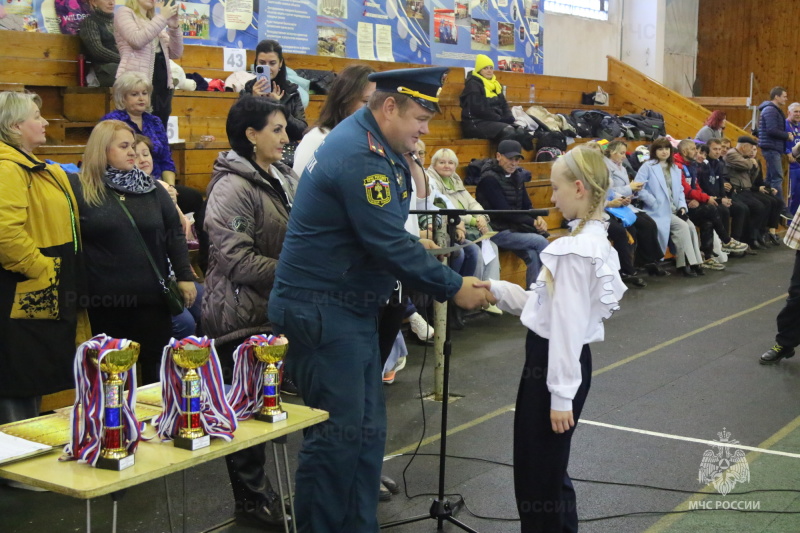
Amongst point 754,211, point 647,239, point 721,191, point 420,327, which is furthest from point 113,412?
point 754,211

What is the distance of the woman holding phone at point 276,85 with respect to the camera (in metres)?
6.31

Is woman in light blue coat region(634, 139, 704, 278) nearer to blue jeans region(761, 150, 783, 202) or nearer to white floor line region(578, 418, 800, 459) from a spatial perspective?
blue jeans region(761, 150, 783, 202)

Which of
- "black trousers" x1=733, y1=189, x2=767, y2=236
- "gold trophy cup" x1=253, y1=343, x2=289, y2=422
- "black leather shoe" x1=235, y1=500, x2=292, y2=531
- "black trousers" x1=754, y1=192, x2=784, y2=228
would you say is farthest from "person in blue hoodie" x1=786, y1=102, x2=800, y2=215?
"gold trophy cup" x1=253, y1=343, x2=289, y2=422

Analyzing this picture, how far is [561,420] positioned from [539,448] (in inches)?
7.0

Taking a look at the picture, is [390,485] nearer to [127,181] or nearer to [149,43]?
[127,181]

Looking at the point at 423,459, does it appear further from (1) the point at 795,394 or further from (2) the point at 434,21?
(2) the point at 434,21

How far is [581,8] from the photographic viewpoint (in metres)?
15.5

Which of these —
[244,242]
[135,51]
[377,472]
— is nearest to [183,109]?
[135,51]

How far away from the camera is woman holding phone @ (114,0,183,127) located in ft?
20.3

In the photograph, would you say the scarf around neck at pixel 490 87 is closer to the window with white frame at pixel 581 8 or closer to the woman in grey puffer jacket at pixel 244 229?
the window with white frame at pixel 581 8

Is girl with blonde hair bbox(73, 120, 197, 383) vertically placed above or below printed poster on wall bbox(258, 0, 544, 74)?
below

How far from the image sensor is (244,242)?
3.71m

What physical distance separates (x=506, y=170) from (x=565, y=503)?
5357 millimetres

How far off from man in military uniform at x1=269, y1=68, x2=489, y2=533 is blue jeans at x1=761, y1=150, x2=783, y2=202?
11.7 m
